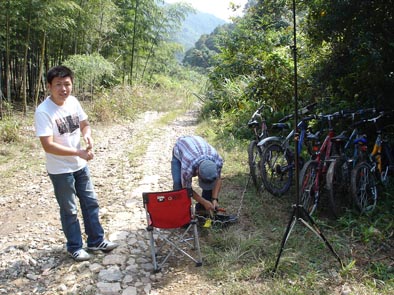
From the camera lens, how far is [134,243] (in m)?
3.34

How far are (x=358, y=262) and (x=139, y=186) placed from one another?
9.06 feet

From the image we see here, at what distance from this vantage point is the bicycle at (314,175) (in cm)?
381

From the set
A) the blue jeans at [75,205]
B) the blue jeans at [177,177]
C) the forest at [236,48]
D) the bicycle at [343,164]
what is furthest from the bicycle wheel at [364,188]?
the blue jeans at [75,205]

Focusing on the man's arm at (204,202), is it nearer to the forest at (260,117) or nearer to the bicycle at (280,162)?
the forest at (260,117)

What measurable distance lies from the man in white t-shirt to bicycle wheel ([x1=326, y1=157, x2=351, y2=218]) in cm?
225

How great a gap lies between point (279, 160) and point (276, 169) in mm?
195

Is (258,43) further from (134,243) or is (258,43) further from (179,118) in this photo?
(134,243)

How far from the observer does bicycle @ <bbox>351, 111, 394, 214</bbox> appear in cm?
381

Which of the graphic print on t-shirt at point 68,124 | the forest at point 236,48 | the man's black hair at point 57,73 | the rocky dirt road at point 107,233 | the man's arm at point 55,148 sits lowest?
the rocky dirt road at point 107,233

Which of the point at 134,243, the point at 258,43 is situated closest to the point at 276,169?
the point at 134,243

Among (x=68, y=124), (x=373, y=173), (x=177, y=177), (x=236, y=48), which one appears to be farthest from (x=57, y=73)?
(x=236, y=48)

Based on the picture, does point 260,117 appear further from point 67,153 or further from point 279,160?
point 67,153

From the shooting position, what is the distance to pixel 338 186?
13.0ft

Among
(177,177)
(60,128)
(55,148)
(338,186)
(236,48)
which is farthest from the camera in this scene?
(236,48)
